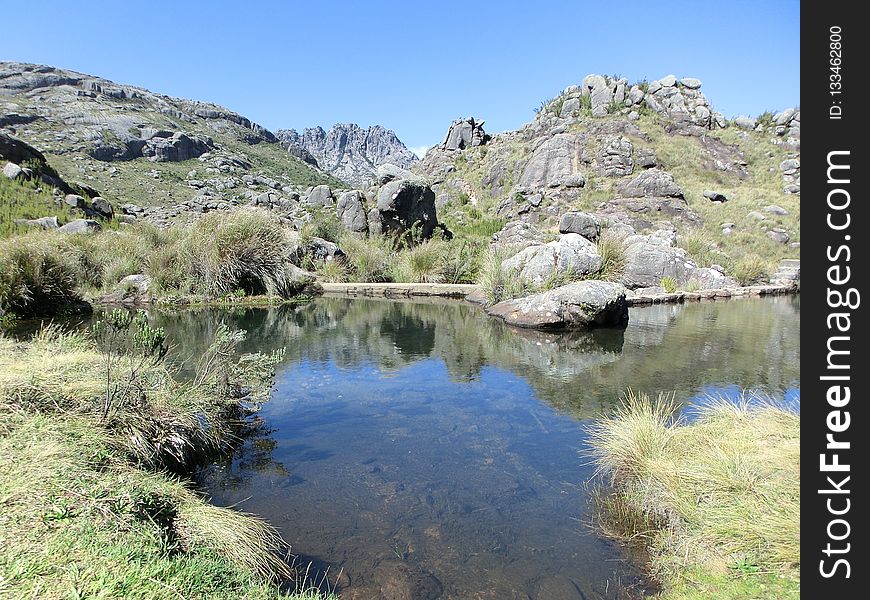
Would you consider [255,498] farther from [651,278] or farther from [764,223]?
[764,223]

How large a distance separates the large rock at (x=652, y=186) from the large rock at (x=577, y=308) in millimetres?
21048

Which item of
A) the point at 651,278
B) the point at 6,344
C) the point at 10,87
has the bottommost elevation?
the point at 6,344

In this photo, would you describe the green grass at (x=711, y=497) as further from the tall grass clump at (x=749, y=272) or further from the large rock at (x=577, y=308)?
the tall grass clump at (x=749, y=272)

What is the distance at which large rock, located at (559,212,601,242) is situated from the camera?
69.8 feet

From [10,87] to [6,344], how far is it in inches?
3528

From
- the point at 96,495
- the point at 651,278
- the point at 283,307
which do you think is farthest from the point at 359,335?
the point at 651,278

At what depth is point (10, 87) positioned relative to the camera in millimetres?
68438

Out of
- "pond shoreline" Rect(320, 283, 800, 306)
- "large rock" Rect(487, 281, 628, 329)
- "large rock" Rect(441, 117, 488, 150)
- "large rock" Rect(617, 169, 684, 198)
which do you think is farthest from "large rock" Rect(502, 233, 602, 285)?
"large rock" Rect(441, 117, 488, 150)

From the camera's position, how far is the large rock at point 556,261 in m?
13.2

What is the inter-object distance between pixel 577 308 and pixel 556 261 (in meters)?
2.90

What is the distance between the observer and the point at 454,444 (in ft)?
16.1

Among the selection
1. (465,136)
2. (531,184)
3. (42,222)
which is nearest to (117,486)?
(42,222)

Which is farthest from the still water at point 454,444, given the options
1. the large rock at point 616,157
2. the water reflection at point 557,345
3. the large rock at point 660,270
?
the large rock at point 616,157

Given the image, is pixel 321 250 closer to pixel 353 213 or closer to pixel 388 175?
pixel 353 213
